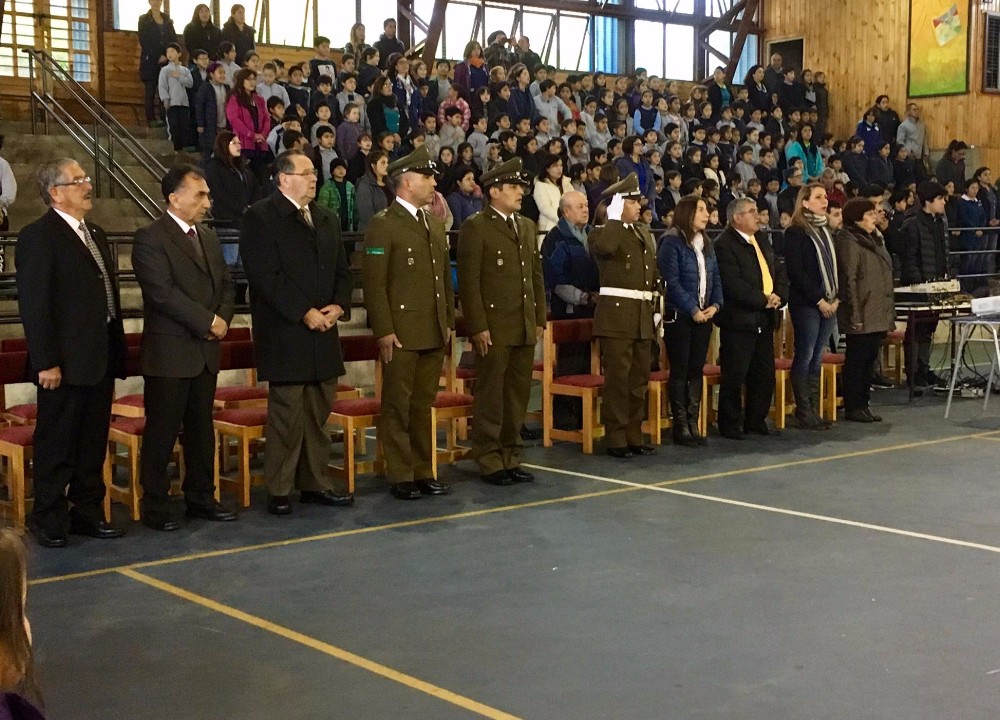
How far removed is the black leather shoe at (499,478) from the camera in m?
6.49

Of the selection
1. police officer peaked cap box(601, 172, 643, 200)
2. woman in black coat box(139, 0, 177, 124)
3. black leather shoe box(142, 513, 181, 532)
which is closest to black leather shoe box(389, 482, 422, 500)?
black leather shoe box(142, 513, 181, 532)

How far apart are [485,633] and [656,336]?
11.5ft

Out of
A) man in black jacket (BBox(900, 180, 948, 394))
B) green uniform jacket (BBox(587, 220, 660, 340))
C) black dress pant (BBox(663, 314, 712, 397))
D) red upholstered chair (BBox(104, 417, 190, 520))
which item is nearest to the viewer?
red upholstered chair (BBox(104, 417, 190, 520))

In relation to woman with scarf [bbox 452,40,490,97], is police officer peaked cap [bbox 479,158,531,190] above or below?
below

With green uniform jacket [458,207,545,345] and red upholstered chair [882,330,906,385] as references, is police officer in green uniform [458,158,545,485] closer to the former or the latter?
green uniform jacket [458,207,545,345]

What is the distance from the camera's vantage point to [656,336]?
729 centimetres

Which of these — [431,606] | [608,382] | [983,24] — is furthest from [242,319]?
[983,24]

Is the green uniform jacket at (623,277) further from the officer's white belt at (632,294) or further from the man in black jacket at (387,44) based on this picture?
the man in black jacket at (387,44)

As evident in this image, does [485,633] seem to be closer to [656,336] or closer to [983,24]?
[656,336]

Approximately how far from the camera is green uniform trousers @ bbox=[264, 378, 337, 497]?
5.82 metres

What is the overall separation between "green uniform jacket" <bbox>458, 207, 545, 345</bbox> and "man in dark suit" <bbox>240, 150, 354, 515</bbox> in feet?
2.47

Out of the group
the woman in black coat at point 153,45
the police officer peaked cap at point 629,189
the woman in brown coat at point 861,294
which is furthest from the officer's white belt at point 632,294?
the woman in black coat at point 153,45

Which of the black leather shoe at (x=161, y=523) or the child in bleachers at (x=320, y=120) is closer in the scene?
the black leather shoe at (x=161, y=523)

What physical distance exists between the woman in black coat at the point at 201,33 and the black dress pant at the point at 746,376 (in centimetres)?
Answer: 675
